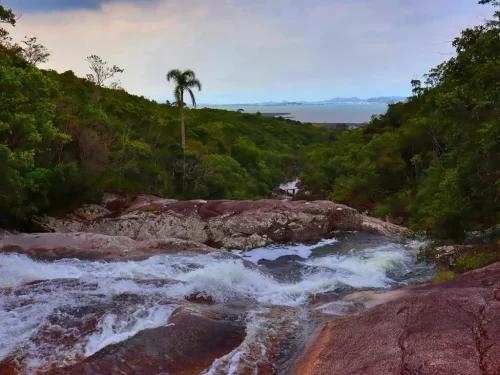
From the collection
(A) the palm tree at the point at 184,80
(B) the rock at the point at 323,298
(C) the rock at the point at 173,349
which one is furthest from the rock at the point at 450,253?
(A) the palm tree at the point at 184,80

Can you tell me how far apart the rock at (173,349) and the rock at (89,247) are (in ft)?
24.6

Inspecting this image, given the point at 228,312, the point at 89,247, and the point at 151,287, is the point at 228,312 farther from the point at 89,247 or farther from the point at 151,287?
the point at 89,247

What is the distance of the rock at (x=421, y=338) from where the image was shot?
254 inches

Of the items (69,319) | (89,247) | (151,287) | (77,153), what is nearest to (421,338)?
(69,319)

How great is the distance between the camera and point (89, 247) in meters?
17.7

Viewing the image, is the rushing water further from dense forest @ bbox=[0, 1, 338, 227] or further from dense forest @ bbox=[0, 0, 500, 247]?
dense forest @ bbox=[0, 1, 338, 227]

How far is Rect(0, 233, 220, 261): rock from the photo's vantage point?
16.5 meters

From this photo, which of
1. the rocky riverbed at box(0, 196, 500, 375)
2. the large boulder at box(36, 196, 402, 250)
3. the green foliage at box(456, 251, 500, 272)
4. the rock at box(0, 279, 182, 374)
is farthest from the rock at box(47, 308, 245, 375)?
the large boulder at box(36, 196, 402, 250)

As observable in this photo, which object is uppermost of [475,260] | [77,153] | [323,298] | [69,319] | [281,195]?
[77,153]

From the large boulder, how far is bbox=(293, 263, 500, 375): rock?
13.7 metres

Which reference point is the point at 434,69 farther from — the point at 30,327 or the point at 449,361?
the point at 30,327

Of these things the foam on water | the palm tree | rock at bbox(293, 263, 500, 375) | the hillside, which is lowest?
the foam on water

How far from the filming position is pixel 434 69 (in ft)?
56.7

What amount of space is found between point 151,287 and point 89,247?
6.53m
